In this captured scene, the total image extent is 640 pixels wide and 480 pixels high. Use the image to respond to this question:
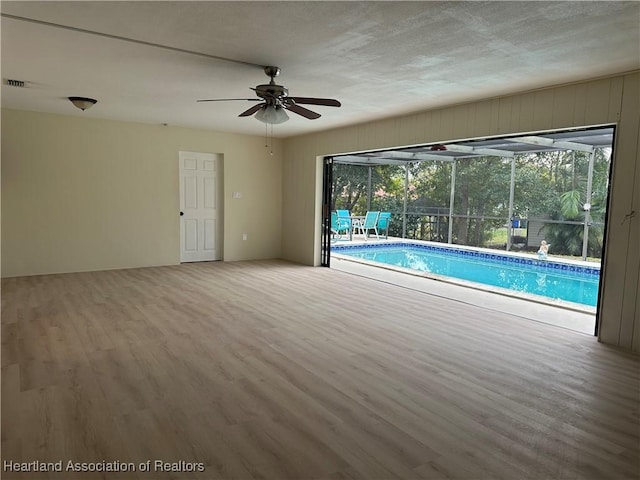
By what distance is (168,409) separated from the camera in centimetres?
256

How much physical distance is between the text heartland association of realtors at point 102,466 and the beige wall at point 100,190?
5313 mm

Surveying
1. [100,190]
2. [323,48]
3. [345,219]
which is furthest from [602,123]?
[345,219]

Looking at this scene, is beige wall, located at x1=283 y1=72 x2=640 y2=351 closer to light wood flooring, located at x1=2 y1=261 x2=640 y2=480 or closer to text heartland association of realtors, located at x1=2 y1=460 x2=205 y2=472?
light wood flooring, located at x1=2 y1=261 x2=640 y2=480

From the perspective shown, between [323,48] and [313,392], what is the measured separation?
2537 millimetres

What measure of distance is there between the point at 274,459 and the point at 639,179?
12.2 feet

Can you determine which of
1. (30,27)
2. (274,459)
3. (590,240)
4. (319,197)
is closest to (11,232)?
(30,27)

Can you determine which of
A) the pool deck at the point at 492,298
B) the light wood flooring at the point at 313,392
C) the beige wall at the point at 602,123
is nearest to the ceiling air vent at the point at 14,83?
the light wood flooring at the point at 313,392

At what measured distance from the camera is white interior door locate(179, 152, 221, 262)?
772 centimetres

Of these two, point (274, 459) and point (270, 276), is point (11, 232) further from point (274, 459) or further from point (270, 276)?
point (274, 459)

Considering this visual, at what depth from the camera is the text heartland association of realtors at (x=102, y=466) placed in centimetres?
198

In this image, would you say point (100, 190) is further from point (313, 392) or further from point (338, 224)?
point (338, 224)

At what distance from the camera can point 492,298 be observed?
5.50m

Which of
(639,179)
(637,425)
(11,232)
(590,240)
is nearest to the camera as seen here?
(637,425)

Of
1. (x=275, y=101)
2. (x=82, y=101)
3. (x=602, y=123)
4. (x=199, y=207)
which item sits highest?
(x=82, y=101)
